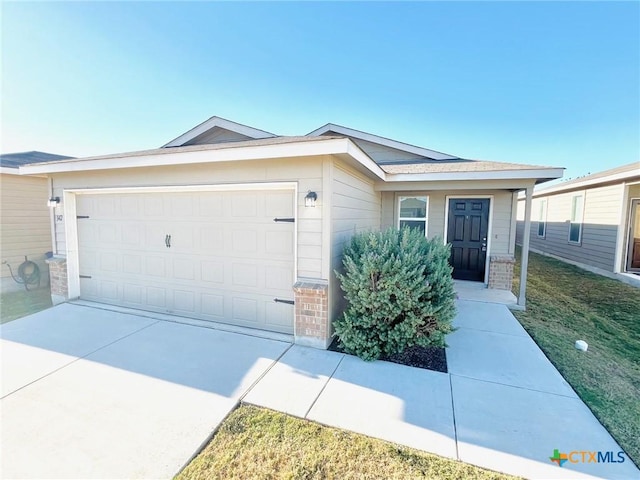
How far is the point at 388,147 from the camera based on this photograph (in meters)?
8.26

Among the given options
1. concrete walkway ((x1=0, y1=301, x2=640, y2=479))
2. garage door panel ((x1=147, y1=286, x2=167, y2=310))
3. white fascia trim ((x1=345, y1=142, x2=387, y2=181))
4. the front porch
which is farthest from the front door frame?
garage door panel ((x1=147, y1=286, x2=167, y2=310))

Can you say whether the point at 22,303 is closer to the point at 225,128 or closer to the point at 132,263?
the point at 132,263

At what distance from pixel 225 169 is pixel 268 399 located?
3.20 metres

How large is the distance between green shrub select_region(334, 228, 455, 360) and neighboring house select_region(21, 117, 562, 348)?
0.43 meters

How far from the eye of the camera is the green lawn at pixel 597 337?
8.82 feet

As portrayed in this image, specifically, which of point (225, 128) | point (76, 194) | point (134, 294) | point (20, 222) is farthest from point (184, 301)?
point (20, 222)

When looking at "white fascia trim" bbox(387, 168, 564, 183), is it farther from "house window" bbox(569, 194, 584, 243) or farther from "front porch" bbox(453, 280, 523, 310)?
"house window" bbox(569, 194, 584, 243)

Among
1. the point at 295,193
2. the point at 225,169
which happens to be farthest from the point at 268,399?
the point at 225,169

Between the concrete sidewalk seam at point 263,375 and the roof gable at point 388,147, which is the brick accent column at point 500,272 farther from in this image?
the concrete sidewalk seam at point 263,375

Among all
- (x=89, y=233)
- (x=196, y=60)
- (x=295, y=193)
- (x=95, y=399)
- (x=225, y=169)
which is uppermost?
(x=196, y=60)

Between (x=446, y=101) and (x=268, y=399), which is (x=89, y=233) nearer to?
(x=268, y=399)

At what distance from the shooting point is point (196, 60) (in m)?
7.38

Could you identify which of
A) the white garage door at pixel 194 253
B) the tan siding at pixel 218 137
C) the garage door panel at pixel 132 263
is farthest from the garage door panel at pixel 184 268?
the tan siding at pixel 218 137

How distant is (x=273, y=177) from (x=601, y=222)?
1116 cm
